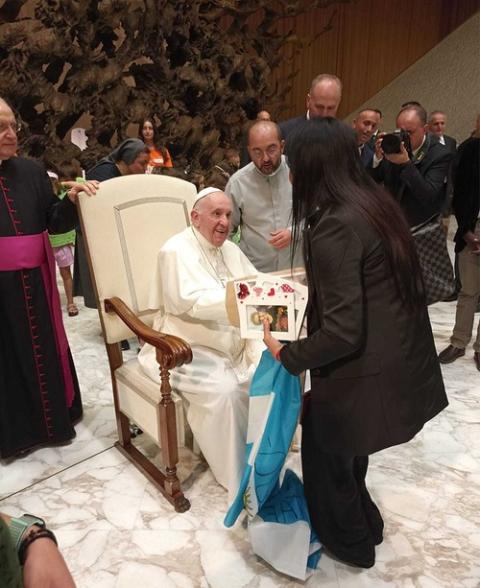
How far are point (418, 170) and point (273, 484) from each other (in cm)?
216

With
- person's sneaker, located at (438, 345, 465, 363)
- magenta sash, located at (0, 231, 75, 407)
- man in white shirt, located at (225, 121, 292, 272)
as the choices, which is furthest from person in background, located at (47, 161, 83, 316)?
person's sneaker, located at (438, 345, 465, 363)

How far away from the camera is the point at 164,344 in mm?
2176

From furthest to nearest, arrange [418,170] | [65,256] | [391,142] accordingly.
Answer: [65,256] < [418,170] < [391,142]

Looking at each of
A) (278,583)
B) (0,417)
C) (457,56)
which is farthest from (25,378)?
(457,56)

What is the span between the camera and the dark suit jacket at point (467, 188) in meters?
3.59

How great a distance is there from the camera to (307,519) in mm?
1986

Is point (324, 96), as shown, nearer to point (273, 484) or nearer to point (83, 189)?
point (83, 189)

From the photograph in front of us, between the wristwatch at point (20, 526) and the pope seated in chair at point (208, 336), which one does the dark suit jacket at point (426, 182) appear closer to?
the pope seated in chair at point (208, 336)

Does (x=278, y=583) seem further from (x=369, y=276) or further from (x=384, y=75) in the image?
(x=384, y=75)

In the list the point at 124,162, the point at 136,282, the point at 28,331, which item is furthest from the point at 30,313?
the point at 124,162

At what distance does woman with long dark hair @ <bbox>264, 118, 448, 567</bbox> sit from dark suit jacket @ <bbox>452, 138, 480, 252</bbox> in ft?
7.35

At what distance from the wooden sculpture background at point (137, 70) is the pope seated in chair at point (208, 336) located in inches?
195

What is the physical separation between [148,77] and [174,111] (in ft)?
2.06

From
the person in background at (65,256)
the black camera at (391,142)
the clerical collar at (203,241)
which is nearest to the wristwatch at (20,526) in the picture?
the clerical collar at (203,241)
